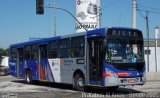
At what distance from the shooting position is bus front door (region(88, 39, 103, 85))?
1761 cm

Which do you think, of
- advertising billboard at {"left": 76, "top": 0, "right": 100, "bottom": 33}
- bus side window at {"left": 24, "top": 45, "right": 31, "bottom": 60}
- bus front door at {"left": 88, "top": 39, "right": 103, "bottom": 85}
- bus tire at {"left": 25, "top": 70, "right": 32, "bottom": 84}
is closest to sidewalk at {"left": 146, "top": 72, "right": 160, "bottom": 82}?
bus tire at {"left": 25, "top": 70, "right": 32, "bottom": 84}

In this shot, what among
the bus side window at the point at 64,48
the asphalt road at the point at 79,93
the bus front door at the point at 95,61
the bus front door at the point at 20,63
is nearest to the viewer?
the asphalt road at the point at 79,93

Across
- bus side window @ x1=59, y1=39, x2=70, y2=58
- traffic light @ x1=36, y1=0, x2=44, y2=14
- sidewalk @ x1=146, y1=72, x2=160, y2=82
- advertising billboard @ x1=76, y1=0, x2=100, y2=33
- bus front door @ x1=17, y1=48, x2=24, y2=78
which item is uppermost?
advertising billboard @ x1=76, y1=0, x2=100, y2=33

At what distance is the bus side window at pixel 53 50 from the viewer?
22.1m

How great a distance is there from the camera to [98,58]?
58.1ft

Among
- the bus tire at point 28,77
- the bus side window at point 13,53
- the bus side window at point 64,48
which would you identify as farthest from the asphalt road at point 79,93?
the bus side window at point 13,53

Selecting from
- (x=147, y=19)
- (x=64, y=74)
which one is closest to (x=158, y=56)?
(x=147, y=19)

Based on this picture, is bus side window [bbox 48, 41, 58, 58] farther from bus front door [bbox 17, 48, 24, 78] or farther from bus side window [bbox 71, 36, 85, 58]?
bus front door [bbox 17, 48, 24, 78]

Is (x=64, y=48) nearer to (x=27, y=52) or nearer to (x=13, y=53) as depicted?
(x=27, y=52)

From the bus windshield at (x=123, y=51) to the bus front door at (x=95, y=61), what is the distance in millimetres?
476

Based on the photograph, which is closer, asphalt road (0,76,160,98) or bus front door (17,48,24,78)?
asphalt road (0,76,160,98)

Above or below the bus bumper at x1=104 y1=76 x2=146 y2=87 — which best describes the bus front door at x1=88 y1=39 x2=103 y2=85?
above

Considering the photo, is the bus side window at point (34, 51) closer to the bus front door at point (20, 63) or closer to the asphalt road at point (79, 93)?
the bus front door at point (20, 63)

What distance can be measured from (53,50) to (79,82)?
357 centimetres
